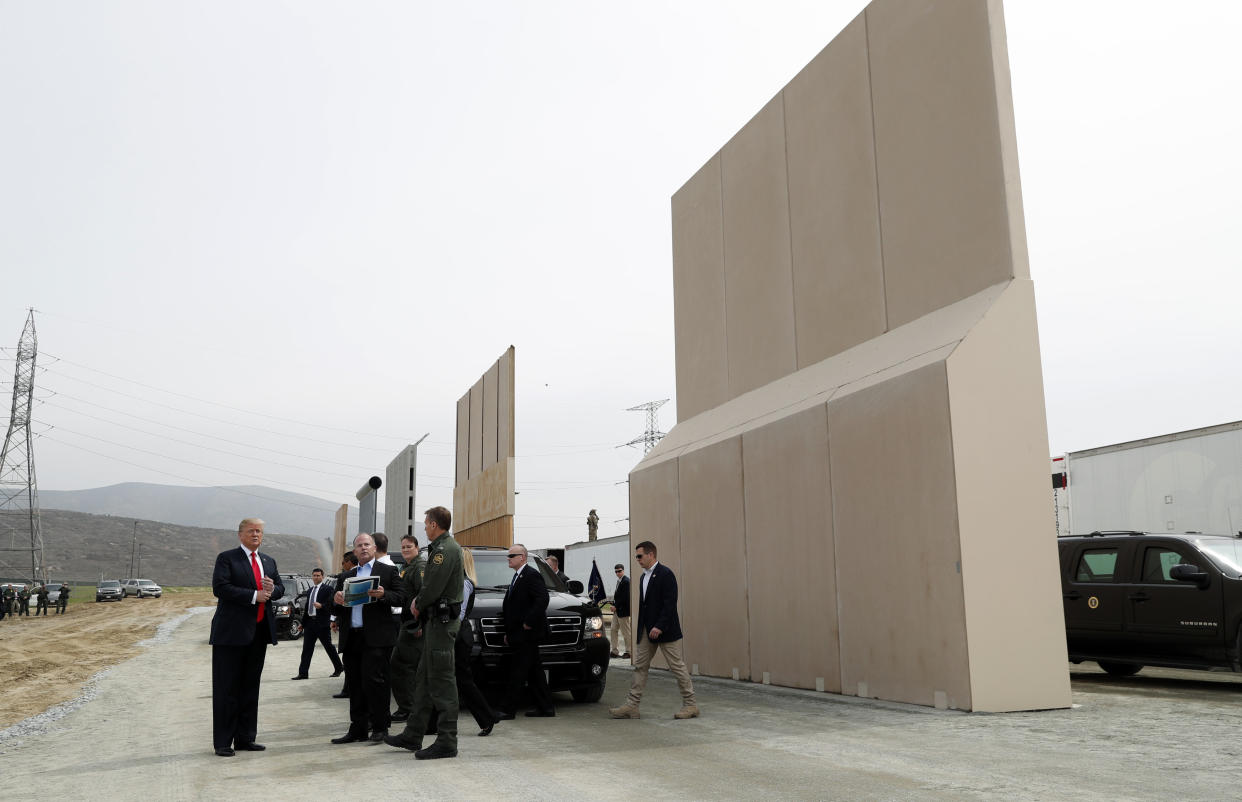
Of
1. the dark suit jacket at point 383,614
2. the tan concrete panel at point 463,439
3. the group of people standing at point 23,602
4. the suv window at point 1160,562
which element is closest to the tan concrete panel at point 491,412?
the tan concrete panel at point 463,439

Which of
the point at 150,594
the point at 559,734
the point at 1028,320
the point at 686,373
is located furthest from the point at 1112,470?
the point at 150,594

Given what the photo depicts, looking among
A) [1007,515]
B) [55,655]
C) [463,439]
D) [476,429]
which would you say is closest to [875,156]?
[1007,515]

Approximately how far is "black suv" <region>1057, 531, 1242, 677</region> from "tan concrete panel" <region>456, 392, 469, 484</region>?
68.8 ft

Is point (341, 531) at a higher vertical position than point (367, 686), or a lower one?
higher

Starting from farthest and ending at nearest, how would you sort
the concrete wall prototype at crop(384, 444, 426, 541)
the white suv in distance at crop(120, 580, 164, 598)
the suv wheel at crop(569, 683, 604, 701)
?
the white suv in distance at crop(120, 580, 164, 598), the concrete wall prototype at crop(384, 444, 426, 541), the suv wheel at crop(569, 683, 604, 701)

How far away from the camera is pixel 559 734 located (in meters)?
8.65

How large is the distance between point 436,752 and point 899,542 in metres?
5.41

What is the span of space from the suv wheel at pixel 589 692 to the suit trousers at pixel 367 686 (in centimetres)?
330

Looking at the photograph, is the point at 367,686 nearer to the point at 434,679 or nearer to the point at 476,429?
the point at 434,679

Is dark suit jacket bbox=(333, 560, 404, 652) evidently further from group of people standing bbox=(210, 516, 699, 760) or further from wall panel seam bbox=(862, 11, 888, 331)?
wall panel seam bbox=(862, 11, 888, 331)

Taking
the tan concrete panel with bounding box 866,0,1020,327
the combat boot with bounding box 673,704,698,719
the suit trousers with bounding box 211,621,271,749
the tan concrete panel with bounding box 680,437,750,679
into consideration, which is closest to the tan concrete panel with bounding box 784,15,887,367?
the tan concrete panel with bounding box 866,0,1020,327

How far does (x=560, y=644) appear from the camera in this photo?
10695 mm

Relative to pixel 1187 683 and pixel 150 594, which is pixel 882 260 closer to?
pixel 1187 683

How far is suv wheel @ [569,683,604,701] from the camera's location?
11.2 m
